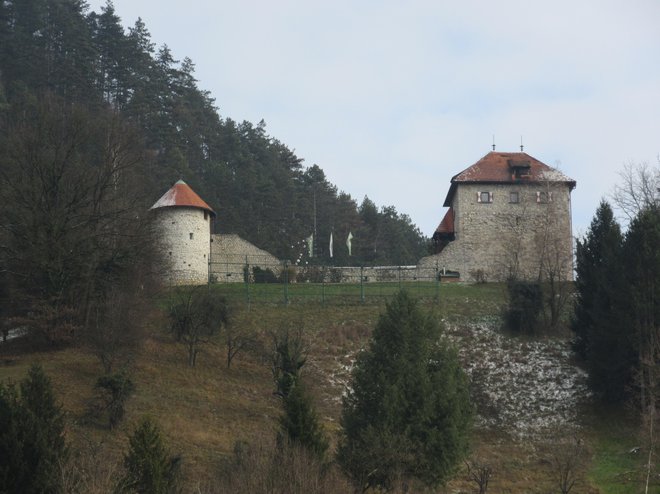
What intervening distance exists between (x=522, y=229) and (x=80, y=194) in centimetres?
2580

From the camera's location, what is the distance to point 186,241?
45.2 meters

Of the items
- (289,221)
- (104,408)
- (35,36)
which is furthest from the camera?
(35,36)

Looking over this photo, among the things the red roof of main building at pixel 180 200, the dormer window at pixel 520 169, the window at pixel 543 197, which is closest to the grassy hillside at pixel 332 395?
the red roof of main building at pixel 180 200

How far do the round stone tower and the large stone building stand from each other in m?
11.9

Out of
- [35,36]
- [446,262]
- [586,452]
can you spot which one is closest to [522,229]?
[446,262]

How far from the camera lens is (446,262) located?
4856 cm

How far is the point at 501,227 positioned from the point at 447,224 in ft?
13.8

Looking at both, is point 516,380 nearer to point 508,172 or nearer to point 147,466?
point 147,466

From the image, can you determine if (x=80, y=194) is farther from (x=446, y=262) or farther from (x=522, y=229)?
(x=522, y=229)

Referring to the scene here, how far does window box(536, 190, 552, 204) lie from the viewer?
49.3 metres

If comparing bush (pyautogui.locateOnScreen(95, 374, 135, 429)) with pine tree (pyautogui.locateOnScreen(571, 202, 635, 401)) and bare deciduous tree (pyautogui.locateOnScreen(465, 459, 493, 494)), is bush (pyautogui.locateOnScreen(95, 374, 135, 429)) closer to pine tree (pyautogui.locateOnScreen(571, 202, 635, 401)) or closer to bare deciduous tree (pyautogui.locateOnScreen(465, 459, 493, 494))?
bare deciduous tree (pyautogui.locateOnScreen(465, 459, 493, 494))

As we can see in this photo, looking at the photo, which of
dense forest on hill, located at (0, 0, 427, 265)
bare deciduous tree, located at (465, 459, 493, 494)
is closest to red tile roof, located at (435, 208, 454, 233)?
dense forest on hill, located at (0, 0, 427, 265)

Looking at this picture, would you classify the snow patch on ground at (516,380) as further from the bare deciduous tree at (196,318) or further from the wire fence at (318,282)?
the wire fence at (318,282)

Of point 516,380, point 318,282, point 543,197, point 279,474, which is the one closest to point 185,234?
point 318,282
